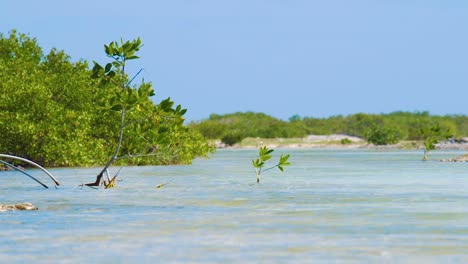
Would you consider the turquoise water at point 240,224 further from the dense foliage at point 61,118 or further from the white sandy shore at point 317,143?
the white sandy shore at point 317,143

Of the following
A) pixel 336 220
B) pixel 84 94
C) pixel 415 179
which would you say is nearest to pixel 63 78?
pixel 84 94

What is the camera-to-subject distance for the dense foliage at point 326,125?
106m

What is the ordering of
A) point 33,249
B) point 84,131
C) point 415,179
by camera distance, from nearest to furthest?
point 33,249, point 415,179, point 84,131

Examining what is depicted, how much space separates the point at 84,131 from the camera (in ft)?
108

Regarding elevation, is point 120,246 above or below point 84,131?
below

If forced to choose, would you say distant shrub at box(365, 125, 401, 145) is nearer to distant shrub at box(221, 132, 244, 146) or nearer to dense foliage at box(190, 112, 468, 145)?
dense foliage at box(190, 112, 468, 145)

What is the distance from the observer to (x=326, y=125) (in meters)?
130

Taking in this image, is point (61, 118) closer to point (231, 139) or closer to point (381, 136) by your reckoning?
point (381, 136)

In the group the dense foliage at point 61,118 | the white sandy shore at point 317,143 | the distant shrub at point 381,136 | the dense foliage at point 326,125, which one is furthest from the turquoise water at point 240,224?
the dense foliage at point 326,125

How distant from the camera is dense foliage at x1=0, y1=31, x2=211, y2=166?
104 feet

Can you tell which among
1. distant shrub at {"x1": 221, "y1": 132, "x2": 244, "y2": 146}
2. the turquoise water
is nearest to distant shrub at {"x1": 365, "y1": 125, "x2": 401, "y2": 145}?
distant shrub at {"x1": 221, "y1": 132, "x2": 244, "y2": 146}

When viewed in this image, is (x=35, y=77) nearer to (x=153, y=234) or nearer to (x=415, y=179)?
(x=415, y=179)

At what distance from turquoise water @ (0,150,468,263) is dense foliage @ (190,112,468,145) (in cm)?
8129

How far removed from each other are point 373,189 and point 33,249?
40.7 feet
